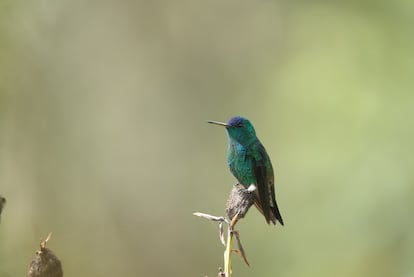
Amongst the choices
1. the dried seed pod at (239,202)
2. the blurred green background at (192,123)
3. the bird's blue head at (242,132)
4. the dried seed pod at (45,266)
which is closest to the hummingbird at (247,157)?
the bird's blue head at (242,132)

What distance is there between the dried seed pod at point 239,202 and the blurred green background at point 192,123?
167 centimetres

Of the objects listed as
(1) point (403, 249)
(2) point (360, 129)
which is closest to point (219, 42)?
(2) point (360, 129)

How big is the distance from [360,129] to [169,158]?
0.99 m

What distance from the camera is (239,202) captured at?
705 mm

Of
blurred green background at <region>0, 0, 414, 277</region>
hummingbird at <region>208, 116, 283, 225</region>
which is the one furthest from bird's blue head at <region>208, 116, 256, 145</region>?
blurred green background at <region>0, 0, 414, 277</region>

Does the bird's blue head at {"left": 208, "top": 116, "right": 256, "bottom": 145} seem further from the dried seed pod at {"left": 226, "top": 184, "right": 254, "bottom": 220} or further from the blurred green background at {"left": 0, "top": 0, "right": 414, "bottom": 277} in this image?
the blurred green background at {"left": 0, "top": 0, "right": 414, "bottom": 277}

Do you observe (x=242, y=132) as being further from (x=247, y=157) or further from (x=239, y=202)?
(x=239, y=202)

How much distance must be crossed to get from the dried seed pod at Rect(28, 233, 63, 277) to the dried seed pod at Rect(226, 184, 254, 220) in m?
0.21

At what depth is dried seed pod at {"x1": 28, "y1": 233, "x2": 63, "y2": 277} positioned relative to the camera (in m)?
0.55

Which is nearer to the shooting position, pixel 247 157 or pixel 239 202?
pixel 239 202

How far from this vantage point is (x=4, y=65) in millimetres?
2201

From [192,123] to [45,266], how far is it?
2409 mm

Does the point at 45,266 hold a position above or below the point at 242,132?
below

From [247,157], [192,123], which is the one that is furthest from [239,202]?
[192,123]
